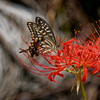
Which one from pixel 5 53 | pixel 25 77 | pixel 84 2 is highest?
pixel 84 2

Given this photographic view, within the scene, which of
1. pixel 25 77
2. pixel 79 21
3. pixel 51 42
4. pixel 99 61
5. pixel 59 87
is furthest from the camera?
pixel 79 21

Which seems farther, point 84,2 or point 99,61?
point 84,2

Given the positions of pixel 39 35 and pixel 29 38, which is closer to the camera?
pixel 39 35

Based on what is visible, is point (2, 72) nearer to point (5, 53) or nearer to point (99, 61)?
point (5, 53)

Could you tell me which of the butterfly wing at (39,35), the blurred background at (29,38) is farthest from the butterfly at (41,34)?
the blurred background at (29,38)

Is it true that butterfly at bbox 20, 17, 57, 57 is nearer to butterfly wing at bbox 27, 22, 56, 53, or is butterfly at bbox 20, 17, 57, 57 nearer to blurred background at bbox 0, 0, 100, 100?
butterfly wing at bbox 27, 22, 56, 53

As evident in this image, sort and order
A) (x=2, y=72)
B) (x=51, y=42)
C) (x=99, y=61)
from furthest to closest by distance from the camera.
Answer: (x=2, y=72), (x=51, y=42), (x=99, y=61)

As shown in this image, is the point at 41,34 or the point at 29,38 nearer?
the point at 41,34

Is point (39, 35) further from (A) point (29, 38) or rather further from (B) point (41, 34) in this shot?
(A) point (29, 38)

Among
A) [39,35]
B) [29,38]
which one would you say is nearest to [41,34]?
[39,35]

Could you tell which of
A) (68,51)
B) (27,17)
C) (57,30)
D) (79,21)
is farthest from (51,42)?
(79,21)
